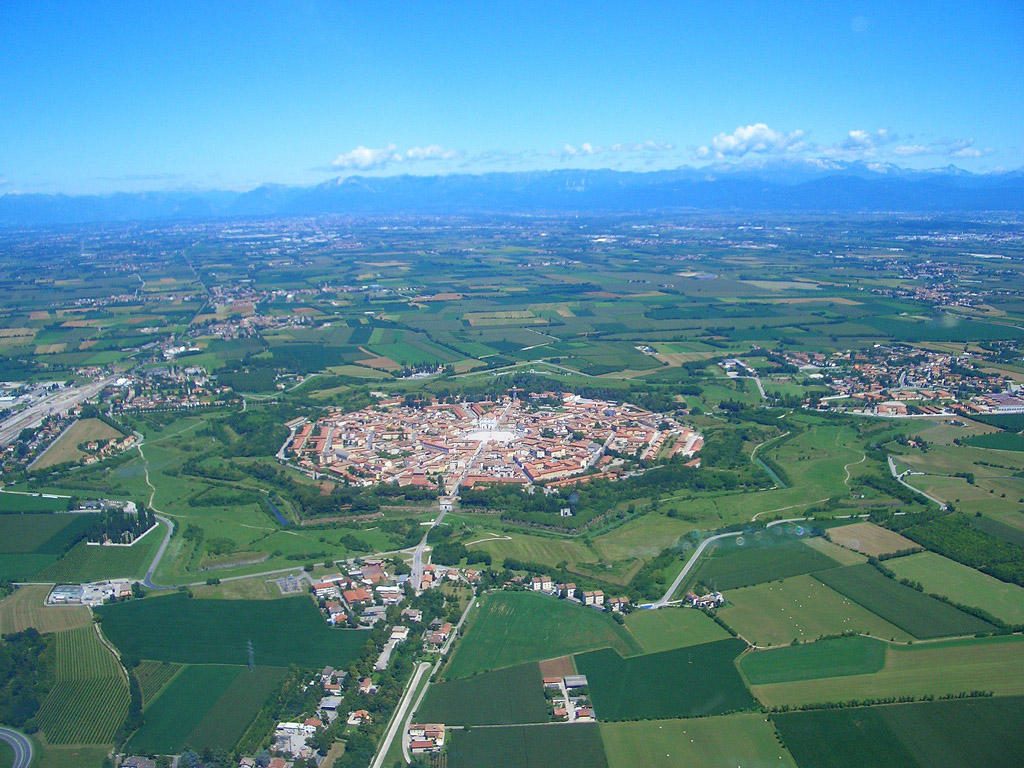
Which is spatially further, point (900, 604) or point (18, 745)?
point (900, 604)

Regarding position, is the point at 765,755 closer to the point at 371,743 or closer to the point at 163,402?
the point at 371,743

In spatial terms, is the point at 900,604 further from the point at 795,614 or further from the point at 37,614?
the point at 37,614

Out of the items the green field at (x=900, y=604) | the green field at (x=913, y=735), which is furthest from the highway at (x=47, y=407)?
the green field at (x=913, y=735)

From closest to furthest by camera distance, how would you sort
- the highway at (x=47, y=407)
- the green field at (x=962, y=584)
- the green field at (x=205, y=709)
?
1. the green field at (x=205, y=709)
2. the green field at (x=962, y=584)
3. the highway at (x=47, y=407)

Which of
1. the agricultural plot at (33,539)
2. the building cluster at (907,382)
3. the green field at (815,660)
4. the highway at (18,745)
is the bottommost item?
the building cluster at (907,382)

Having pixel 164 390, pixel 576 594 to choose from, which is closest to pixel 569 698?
pixel 576 594

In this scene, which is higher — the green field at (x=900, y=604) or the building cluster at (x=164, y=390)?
the green field at (x=900, y=604)

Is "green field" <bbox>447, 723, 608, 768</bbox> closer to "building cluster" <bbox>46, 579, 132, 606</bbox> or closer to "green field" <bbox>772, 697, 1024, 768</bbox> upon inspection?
"green field" <bbox>772, 697, 1024, 768</bbox>

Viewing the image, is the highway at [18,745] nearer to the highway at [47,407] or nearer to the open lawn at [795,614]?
the open lawn at [795,614]

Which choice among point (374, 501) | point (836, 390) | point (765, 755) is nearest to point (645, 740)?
point (765, 755)
